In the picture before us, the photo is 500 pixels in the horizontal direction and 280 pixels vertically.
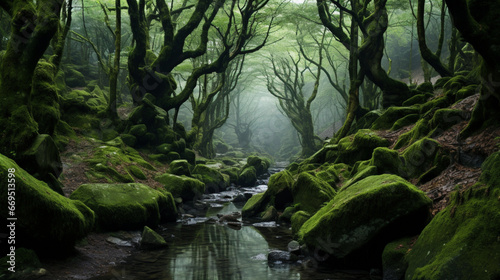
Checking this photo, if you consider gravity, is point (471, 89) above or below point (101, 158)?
above

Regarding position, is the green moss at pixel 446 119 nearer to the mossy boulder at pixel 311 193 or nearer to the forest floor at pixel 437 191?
the forest floor at pixel 437 191

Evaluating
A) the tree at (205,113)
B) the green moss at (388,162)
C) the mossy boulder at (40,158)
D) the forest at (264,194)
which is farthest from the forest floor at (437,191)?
the tree at (205,113)

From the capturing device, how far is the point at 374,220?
5.51 m

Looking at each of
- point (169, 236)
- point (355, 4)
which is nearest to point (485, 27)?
point (169, 236)

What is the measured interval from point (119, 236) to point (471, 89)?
10159 millimetres

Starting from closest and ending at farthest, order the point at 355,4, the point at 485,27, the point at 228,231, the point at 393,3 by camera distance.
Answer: the point at 485,27
the point at 228,231
the point at 355,4
the point at 393,3

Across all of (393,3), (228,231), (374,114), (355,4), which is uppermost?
(393,3)

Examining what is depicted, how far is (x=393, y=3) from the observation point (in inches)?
781

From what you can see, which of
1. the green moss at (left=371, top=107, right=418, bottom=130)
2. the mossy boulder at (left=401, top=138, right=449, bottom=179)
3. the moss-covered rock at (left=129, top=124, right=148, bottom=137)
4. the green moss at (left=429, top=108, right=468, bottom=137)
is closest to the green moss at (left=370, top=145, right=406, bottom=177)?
the mossy boulder at (left=401, top=138, right=449, bottom=179)

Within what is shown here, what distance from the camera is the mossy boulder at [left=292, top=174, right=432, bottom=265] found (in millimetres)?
5414

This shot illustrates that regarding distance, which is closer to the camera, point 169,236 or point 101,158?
point 169,236

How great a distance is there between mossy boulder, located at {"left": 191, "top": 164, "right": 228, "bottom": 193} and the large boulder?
8.35 metres

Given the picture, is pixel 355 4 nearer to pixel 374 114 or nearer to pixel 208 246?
pixel 374 114

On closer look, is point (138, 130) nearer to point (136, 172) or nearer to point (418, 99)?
point (136, 172)
